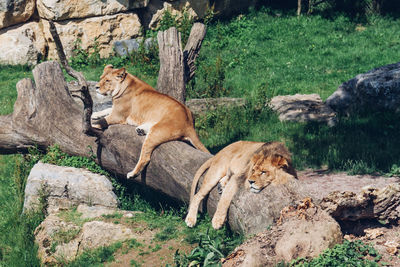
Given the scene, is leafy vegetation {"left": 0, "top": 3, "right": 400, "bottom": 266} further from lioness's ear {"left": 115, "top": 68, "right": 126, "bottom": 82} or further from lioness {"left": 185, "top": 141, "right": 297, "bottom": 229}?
lioness's ear {"left": 115, "top": 68, "right": 126, "bottom": 82}

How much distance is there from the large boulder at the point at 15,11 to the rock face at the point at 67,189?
26.9 ft

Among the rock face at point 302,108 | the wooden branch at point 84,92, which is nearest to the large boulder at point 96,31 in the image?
the rock face at point 302,108

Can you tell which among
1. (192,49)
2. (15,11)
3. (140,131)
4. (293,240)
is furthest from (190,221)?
(15,11)

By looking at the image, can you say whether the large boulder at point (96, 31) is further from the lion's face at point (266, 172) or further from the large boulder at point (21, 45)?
the lion's face at point (266, 172)

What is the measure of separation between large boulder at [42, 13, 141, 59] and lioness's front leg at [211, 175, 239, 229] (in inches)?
427

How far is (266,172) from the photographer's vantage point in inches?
244

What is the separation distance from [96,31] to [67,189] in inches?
335

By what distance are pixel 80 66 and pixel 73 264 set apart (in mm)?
9730

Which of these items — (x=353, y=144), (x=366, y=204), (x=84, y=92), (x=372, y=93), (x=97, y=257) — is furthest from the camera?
(x=372, y=93)

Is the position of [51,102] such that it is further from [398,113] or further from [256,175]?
[398,113]

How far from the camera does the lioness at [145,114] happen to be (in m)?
7.82

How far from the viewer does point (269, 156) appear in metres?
6.20

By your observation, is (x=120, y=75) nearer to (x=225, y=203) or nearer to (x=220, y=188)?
(x=220, y=188)

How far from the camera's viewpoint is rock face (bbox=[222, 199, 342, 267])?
220 inches
